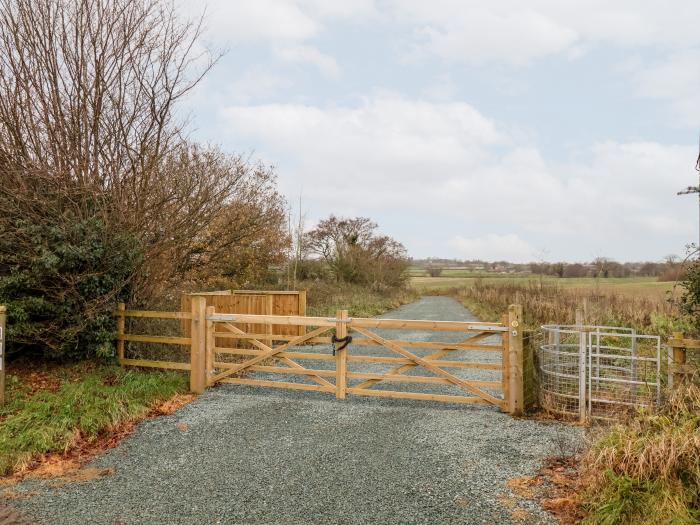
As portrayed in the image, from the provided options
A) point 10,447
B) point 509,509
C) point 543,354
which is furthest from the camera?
point 543,354

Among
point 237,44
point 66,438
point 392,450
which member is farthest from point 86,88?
point 392,450

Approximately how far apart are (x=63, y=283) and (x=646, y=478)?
8033 millimetres

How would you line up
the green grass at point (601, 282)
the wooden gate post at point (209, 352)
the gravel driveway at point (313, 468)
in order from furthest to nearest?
the green grass at point (601, 282)
the wooden gate post at point (209, 352)
the gravel driveway at point (313, 468)

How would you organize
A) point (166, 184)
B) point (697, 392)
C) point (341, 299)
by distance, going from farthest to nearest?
point (341, 299), point (166, 184), point (697, 392)

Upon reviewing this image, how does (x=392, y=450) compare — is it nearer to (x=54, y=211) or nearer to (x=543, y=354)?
(x=543, y=354)

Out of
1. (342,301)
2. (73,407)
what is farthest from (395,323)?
(342,301)

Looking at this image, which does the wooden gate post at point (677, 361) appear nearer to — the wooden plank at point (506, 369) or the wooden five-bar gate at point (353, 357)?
the wooden five-bar gate at point (353, 357)

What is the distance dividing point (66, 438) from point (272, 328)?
7.24m

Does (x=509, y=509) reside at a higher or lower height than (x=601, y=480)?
lower

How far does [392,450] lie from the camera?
5.56 metres

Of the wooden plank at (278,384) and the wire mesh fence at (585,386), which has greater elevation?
the wire mesh fence at (585,386)

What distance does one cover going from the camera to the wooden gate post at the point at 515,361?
22.4 feet

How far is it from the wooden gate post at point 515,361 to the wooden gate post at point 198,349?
4.64 m

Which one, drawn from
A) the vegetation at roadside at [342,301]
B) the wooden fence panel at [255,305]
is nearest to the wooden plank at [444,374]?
the wooden fence panel at [255,305]
